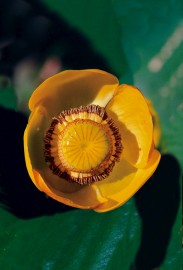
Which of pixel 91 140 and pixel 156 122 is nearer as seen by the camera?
pixel 91 140

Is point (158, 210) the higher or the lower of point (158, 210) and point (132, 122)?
the lower

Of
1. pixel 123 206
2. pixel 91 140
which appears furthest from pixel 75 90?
pixel 123 206

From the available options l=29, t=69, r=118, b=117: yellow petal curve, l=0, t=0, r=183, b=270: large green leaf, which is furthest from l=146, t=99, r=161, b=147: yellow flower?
l=29, t=69, r=118, b=117: yellow petal curve

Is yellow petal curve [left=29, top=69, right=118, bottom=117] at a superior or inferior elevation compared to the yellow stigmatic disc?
superior

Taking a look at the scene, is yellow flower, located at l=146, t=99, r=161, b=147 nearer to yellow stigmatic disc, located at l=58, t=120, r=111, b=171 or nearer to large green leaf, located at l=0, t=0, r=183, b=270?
large green leaf, located at l=0, t=0, r=183, b=270

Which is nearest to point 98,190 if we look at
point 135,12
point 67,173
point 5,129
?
point 67,173

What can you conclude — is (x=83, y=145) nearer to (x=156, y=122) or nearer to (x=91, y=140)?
(x=91, y=140)
